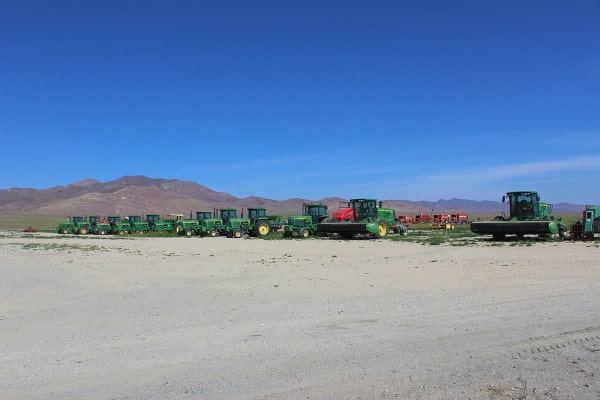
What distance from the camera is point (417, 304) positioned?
9.28m

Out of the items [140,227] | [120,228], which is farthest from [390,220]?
[120,228]

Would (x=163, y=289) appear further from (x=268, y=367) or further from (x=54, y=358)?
(x=268, y=367)

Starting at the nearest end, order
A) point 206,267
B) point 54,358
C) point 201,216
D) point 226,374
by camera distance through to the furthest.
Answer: point 226,374 → point 54,358 → point 206,267 → point 201,216

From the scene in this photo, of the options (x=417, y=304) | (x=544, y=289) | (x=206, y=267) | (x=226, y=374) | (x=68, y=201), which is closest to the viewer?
(x=226, y=374)

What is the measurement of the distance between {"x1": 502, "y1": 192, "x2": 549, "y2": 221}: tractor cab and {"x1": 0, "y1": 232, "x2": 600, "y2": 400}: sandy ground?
1567cm

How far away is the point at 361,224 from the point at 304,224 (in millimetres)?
6353

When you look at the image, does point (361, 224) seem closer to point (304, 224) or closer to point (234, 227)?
point (304, 224)

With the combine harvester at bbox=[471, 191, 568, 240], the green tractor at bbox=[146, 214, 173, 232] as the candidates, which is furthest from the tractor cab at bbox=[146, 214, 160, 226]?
the combine harvester at bbox=[471, 191, 568, 240]

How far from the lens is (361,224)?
31953mm

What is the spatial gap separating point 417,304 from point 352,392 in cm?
466

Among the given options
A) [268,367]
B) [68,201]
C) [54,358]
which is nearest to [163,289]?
[54,358]

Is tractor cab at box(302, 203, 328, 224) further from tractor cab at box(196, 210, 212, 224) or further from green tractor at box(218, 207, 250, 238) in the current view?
tractor cab at box(196, 210, 212, 224)

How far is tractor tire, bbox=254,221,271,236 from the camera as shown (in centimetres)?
3959

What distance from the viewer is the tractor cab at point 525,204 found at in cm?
2878
